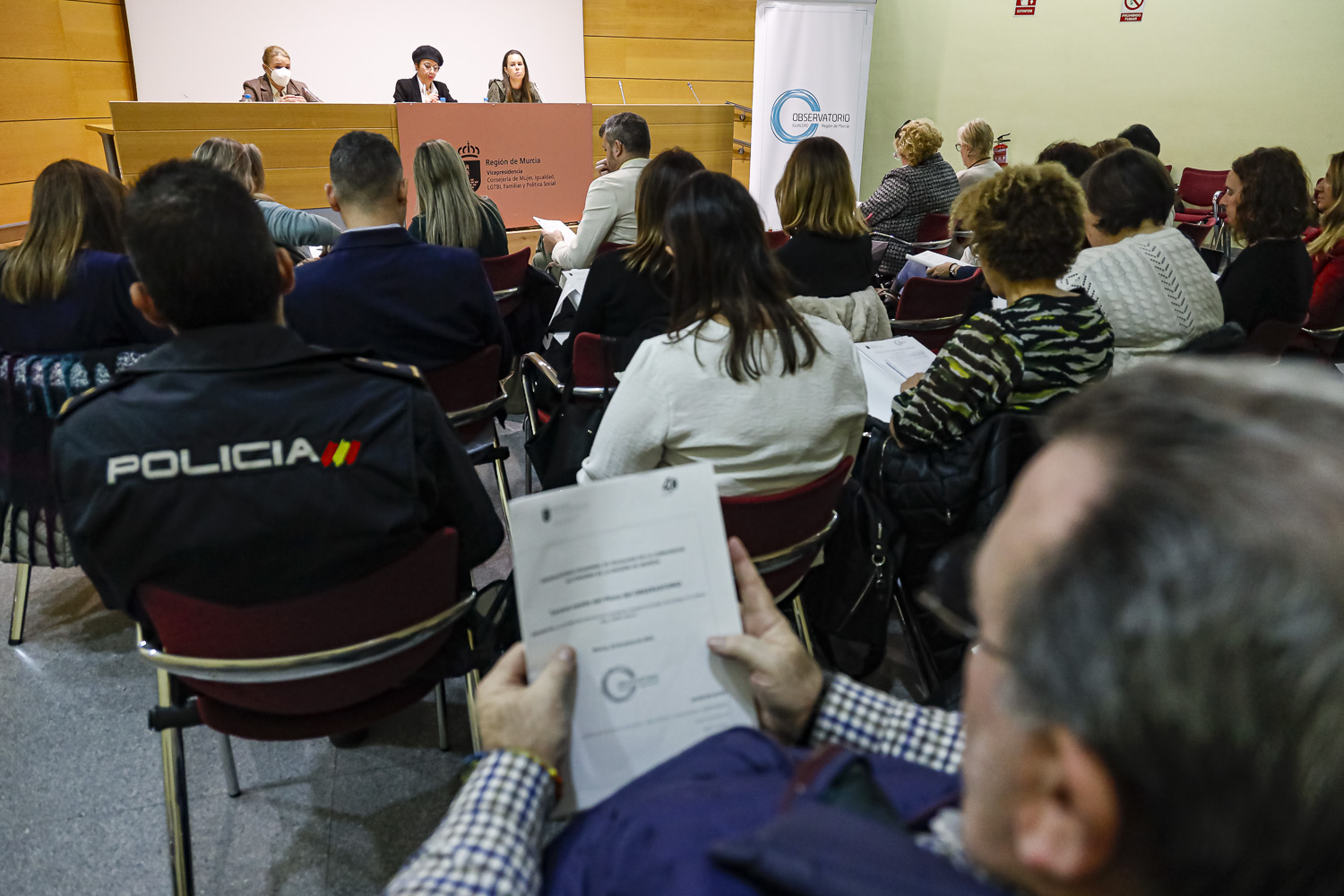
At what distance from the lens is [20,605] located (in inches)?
91.7

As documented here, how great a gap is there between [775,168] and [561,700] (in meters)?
6.85

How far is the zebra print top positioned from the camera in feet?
5.95

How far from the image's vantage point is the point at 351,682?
134 cm

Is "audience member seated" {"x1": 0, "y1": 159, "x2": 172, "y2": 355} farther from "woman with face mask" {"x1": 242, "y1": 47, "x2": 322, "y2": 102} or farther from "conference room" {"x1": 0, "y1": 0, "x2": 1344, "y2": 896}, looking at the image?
"woman with face mask" {"x1": 242, "y1": 47, "x2": 322, "y2": 102}

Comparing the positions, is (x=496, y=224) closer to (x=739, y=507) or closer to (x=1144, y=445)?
(x=739, y=507)

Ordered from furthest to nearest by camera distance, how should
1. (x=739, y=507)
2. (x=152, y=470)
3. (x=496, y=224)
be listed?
(x=496, y=224) < (x=739, y=507) < (x=152, y=470)

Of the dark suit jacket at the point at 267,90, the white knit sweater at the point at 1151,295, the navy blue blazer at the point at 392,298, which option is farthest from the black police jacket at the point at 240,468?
the dark suit jacket at the point at 267,90

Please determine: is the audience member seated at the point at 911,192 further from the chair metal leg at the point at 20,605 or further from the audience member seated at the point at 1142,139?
the chair metal leg at the point at 20,605

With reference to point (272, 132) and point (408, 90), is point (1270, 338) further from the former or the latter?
point (408, 90)

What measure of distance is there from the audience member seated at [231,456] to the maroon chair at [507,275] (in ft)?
5.75

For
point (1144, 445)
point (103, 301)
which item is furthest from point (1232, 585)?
point (103, 301)

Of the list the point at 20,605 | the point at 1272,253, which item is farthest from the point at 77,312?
the point at 1272,253

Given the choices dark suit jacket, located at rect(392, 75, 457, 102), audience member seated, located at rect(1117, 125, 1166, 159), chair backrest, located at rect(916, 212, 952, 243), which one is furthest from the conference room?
dark suit jacket, located at rect(392, 75, 457, 102)

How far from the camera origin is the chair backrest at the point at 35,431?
79.7 inches
